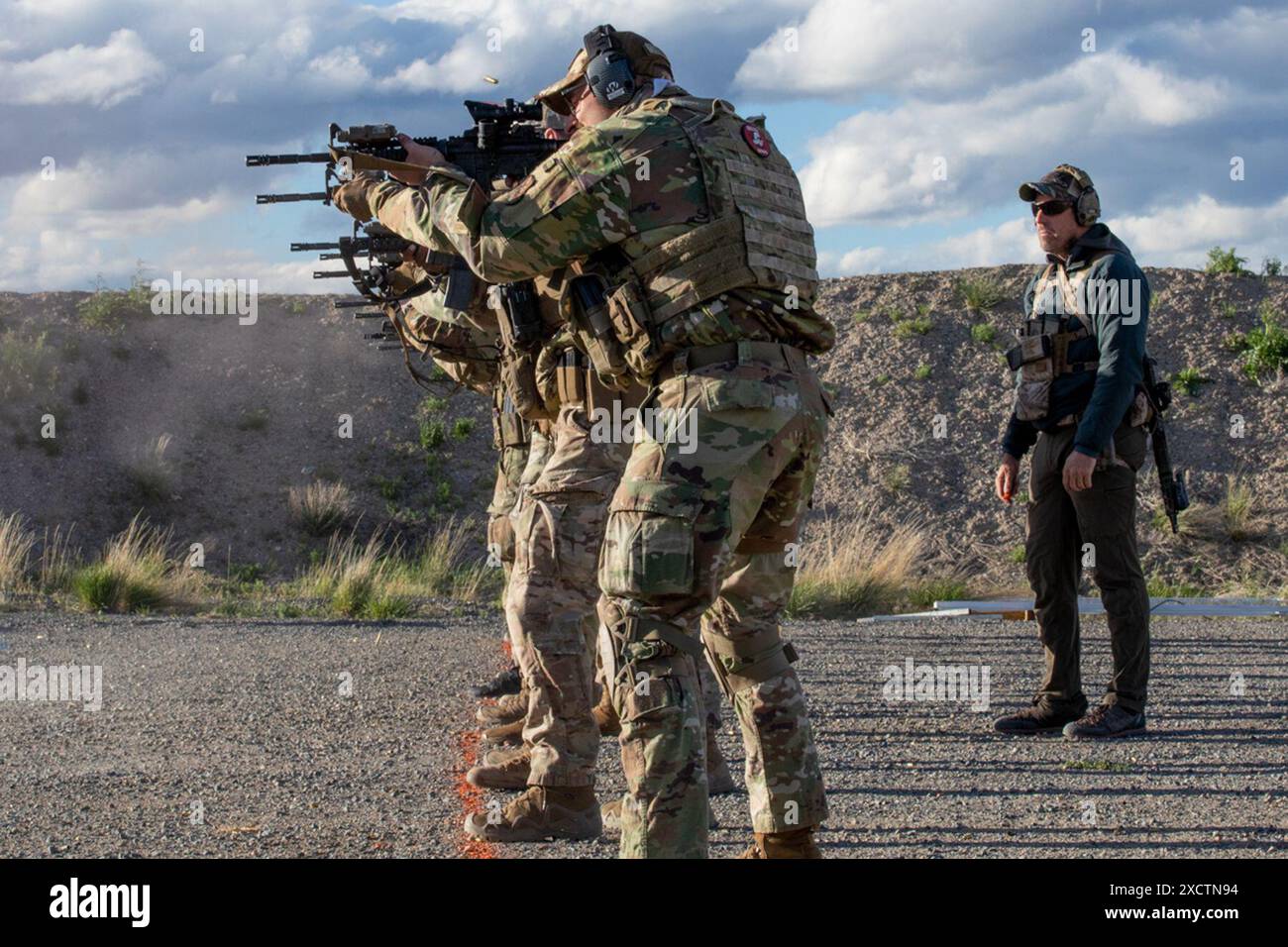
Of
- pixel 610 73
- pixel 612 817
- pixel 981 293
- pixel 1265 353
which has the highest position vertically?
pixel 981 293

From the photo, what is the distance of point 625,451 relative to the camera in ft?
17.6

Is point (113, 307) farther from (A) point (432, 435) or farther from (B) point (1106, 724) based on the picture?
(B) point (1106, 724)

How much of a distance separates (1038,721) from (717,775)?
1862 millimetres

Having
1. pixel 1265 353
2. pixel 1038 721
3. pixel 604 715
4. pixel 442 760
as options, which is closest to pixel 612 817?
pixel 604 715

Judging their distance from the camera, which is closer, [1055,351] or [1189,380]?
[1055,351]

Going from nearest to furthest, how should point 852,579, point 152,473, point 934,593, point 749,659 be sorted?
1. point 749,659
2. point 852,579
3. point 934,593
4. point 152,473

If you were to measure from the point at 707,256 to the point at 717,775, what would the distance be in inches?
90.2

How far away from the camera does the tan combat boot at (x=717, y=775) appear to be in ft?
18.2

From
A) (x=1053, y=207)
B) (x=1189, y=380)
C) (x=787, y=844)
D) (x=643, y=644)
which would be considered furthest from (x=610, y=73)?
(x=1189, y=380)

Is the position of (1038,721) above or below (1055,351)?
below

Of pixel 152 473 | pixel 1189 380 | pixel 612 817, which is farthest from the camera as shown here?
pixel 1189 380

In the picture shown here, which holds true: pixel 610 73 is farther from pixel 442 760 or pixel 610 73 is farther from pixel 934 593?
pixel 934 593

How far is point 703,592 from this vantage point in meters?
3.89

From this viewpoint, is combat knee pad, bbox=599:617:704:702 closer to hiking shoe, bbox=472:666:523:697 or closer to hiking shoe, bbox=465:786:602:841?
hiking shoe, bbox=465:786:602:841
